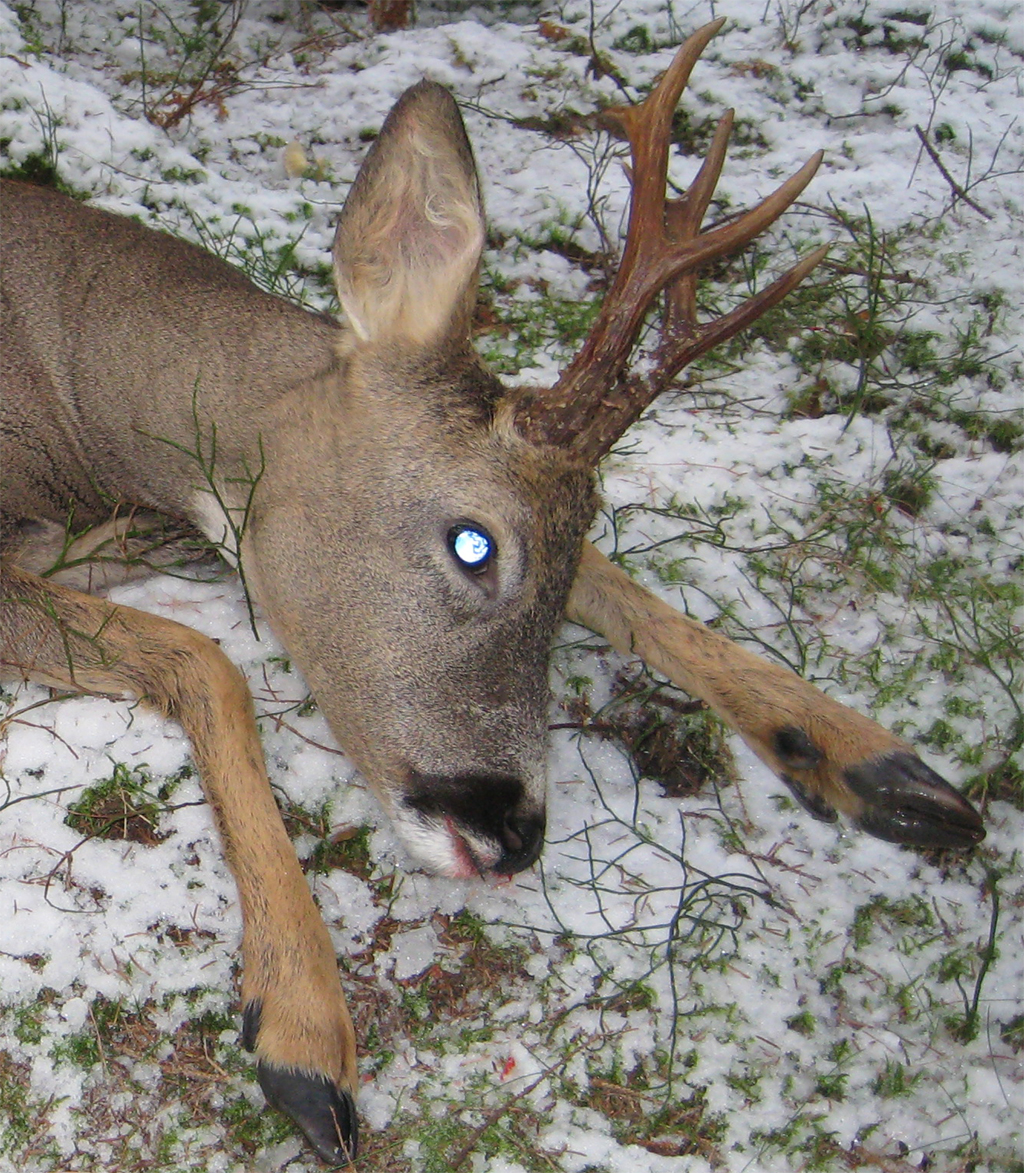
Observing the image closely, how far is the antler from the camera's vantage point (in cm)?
276

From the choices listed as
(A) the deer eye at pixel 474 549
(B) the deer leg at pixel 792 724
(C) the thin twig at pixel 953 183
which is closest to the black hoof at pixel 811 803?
(B) the deer leg at pixel 792 724

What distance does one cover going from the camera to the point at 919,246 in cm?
537

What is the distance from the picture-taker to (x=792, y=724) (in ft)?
11.0

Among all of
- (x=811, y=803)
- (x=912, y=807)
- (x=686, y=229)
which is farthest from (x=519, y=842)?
(x=686, y=229)

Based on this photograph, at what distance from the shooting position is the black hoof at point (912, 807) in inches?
123

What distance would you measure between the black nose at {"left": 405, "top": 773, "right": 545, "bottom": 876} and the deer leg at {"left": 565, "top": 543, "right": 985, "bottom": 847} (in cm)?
91

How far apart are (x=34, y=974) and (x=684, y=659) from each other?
198 centimetres

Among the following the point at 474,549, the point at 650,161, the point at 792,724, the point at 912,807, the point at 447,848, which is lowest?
the point at 447,848

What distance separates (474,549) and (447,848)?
0.71m

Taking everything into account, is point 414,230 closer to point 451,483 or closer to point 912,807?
point 451,483

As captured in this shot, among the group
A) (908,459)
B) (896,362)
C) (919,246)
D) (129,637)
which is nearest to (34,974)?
(129,637)

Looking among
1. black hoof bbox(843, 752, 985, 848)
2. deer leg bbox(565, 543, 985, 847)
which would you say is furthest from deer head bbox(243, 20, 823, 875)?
black hoof bbox(843, 752, 985, 848)

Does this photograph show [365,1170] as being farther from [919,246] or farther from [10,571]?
[919,246]

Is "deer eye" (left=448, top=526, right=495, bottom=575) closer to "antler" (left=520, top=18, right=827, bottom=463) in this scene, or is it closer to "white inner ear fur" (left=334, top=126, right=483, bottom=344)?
"antler" (left=520, top=18, right=827, bottom=463)
